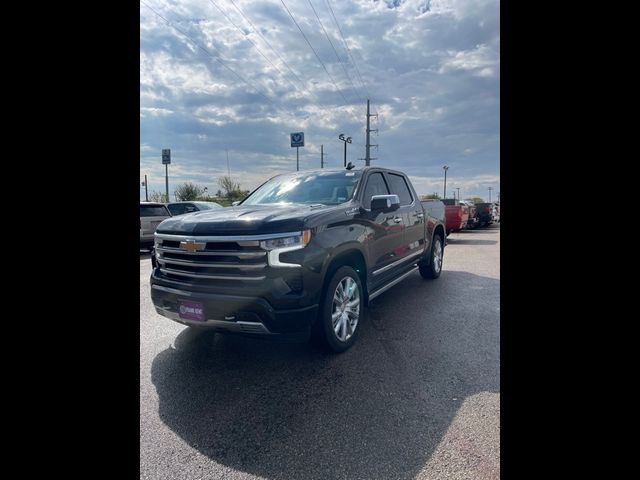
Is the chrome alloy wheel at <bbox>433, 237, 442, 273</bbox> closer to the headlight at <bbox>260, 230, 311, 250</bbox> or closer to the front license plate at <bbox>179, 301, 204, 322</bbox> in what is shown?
the headlight at <bbox>260, 230, 311, 250</bbox>

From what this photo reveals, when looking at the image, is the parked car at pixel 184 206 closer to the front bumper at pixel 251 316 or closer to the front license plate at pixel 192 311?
the front license plate at pixel 192 311

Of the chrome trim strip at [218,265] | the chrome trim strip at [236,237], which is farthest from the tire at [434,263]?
the chrome trim strip at [218,265]

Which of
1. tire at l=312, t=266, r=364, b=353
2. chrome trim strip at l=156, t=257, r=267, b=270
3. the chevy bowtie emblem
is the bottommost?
tire at l=312, t=266, r=364, b=353

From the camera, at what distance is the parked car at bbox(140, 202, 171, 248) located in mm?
11133

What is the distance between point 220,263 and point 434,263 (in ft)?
15.9

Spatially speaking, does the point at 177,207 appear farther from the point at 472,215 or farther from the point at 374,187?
the point at 472,215

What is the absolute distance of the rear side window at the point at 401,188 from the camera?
17.9 feet

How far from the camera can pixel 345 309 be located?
3645 mm

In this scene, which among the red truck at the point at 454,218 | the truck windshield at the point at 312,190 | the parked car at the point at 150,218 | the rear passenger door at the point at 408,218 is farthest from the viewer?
the red truck at the point at 454,218

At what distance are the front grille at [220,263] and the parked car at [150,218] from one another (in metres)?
8.54

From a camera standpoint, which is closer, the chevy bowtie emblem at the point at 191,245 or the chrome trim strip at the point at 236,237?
the chrome trim strip at the point at 236,237

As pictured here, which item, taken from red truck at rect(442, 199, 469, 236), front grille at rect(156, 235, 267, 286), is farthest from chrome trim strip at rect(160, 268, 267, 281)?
red truck at rect(442, 199, 469, 236)
